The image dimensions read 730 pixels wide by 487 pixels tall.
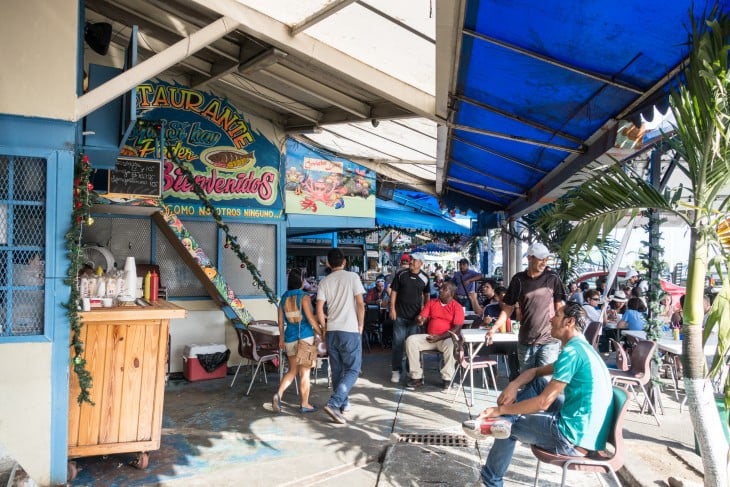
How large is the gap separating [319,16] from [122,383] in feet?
12.4

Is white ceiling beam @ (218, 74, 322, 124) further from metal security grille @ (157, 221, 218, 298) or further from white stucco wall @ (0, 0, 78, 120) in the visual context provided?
white stucco wall @ (0, 0, 78, 120)

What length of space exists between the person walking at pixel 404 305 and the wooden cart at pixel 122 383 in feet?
13.6

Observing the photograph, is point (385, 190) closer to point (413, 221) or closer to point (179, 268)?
point (413, 221)

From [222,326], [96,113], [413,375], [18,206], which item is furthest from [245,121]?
[18,206]

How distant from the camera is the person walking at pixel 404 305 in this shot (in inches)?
338

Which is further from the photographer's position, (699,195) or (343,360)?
(343,360)

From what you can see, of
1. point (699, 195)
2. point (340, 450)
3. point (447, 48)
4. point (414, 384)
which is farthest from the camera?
point (414, 384)

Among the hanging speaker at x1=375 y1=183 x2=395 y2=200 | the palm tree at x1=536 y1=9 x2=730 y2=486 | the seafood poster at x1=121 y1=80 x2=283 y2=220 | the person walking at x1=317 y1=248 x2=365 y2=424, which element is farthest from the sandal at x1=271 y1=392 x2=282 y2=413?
the hanging speaker at x1=375 y1=183 x2=395 y2=200

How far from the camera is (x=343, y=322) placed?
6.44m

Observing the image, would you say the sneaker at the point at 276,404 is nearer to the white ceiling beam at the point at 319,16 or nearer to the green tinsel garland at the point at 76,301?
the green tinsel garland at the point at 76,301

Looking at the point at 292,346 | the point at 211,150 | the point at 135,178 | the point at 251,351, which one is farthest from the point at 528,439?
the point at 211,150

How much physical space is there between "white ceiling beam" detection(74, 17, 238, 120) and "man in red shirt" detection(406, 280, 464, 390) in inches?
172

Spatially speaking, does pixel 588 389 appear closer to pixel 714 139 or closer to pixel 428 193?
pixel 714 139

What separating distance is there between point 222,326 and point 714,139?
7.70 metres
